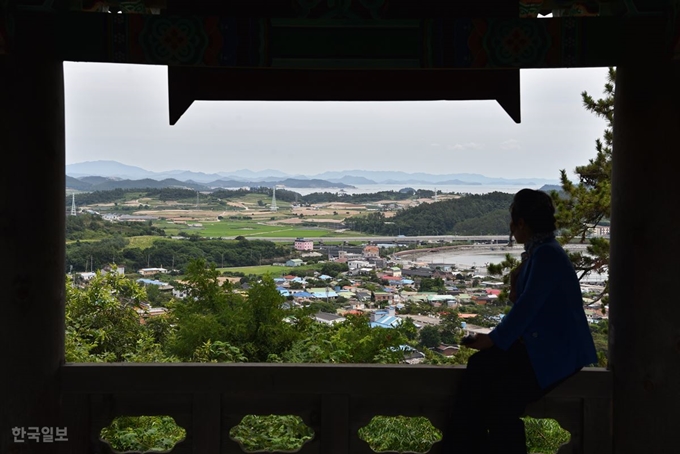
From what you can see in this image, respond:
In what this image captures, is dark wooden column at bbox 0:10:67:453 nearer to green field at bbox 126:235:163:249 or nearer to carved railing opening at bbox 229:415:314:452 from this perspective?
carved railing opening at bbox 229:415:314:452

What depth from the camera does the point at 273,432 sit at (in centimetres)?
532

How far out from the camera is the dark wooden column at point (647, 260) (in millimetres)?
2549

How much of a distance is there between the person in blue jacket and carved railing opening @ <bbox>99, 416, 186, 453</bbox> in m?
3.79

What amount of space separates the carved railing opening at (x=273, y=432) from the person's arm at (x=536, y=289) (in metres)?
3.19

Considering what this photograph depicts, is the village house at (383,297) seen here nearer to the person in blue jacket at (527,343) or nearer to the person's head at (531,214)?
the person in blue jacket at (527,343)

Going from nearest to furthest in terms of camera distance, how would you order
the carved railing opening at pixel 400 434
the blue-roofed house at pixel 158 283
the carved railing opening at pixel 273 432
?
the carved railing opening at pixel 273 432 < the carved railing opening at pixel 400 434 < the blue-roofed house at pixel 158 283

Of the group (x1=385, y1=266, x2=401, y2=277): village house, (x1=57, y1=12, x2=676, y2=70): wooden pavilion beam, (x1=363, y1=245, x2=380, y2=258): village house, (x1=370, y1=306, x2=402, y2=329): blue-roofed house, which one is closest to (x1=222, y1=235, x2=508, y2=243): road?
(x1=363, y1=245, x2=380, y2=258): village house

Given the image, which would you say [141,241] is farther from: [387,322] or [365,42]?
[365,42]

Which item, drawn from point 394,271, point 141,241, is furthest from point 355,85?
point 141,241

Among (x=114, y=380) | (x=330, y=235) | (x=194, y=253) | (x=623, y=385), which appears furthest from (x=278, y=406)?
(x=330, y=235)

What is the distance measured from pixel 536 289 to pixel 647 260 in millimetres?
673

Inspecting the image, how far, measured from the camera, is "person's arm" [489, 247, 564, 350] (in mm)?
2256

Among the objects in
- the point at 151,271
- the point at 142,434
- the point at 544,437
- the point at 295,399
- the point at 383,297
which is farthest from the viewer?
the point at 151,271

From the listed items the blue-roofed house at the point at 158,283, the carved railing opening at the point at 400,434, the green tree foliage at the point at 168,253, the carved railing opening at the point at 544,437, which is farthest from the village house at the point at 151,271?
the carved railing opening at the point at 544,437
